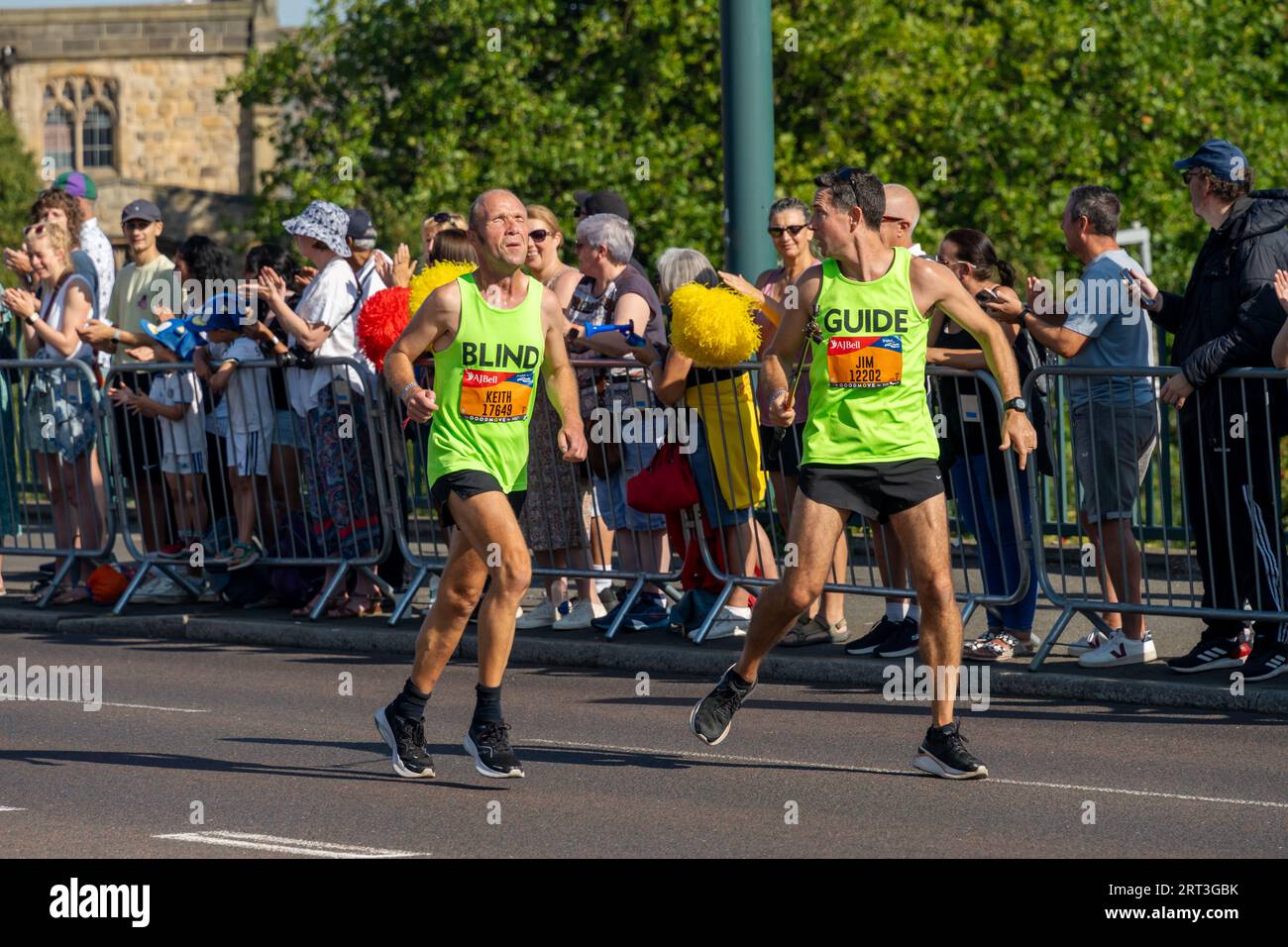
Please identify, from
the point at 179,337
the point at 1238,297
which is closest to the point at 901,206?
the point at 1238,297

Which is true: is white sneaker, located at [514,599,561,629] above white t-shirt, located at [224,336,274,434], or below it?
below

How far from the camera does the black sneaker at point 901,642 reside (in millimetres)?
10250

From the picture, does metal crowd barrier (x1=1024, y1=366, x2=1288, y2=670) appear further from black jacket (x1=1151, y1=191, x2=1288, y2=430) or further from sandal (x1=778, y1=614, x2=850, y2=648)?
sandal (x1=778, y1=614, x2=850, y2=648)

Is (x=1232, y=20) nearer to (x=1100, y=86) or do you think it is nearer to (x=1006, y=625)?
(x=1100, y=86)

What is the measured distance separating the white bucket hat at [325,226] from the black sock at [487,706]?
4.38 m

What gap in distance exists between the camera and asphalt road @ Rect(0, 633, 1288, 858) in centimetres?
687

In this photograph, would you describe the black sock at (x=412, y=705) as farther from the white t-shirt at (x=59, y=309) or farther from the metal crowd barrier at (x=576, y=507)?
the white t-shirt at (x=59, y=309)

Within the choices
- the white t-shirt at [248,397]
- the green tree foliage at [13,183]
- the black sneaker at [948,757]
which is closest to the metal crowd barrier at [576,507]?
the white t-shirt at [248,397]

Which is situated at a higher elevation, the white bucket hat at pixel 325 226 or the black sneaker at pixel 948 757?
the white bucket hat at pixel 325 226

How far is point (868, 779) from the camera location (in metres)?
7.88

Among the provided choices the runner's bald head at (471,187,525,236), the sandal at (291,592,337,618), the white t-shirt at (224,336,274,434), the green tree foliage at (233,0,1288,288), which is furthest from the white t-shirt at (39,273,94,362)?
the green tree foliage at (233,0,1288,288)

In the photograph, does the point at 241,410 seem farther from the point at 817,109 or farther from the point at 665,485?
the point at 817,109

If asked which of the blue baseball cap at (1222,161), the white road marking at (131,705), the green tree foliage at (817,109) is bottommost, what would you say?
the white road marking at (131,705)

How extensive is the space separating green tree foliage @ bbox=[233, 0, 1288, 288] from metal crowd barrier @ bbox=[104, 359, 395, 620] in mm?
12455
